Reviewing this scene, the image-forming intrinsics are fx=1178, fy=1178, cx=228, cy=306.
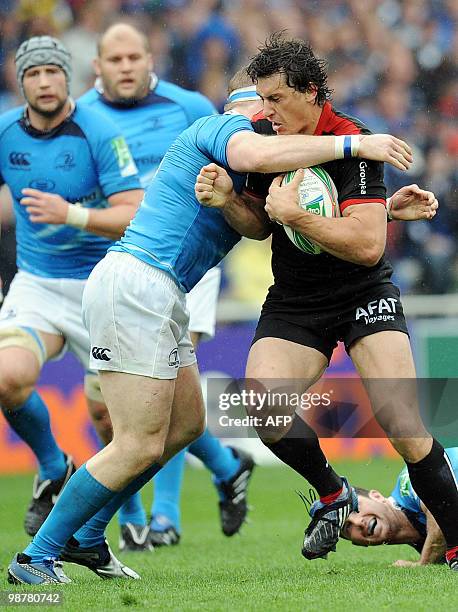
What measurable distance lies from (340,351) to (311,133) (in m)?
5.96

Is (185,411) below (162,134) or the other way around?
below

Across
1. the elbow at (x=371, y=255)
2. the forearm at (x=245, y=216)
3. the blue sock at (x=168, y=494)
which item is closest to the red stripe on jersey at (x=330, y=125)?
the forearm at (x=245, y=216)

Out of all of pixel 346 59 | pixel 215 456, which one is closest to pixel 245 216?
pixel 215 456

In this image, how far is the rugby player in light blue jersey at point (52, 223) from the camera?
22.0 feet

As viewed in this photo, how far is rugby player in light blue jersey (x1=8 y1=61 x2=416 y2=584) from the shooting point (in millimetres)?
4824

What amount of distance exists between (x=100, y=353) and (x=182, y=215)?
0.68 m

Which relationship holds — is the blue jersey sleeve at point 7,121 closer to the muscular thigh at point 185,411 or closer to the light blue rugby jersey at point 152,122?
the light blue rugby jersey at point 152,122

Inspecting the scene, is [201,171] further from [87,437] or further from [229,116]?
[87,437]

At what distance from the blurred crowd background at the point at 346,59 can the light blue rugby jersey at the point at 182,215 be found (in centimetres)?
659

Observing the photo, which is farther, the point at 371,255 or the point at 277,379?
the point at 277,379

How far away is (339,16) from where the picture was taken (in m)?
13.5

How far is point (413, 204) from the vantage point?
531 cm

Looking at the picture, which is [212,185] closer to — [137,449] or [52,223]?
[137,449]

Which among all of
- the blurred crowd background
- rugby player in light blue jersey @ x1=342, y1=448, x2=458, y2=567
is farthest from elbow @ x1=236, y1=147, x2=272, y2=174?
the blurred crowd background
